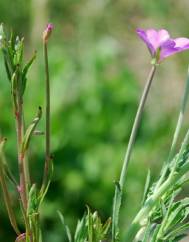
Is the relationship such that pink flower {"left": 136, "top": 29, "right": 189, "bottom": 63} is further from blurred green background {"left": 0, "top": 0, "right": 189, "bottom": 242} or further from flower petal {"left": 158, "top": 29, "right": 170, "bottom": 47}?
blurred green background {"left": 0, "top": 0, "right": 189, "bottom": 242}

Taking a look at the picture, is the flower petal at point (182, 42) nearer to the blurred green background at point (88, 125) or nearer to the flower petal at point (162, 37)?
the flower petal at point (162, 37)

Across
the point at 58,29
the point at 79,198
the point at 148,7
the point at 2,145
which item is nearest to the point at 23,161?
the point at 2,145

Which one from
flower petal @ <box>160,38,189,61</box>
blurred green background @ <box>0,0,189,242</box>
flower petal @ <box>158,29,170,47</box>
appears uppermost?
flower petal @ <box>158,29,170,47</box>

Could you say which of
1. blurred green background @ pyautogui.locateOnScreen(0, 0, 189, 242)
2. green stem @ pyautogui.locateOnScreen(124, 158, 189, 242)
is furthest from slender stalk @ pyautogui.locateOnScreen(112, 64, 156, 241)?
blurred green background @ pyautogui.locateOnScreen(0, 0, 189, 242)

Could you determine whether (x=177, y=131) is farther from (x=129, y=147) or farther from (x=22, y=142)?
(x=22, y=142)

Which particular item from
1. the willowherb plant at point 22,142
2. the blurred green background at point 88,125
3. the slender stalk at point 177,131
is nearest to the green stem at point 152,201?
the slender stalk at point 177,131

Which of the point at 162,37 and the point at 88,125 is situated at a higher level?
the point at 162,37

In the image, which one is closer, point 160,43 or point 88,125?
point 160,43

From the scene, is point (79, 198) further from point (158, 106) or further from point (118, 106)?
point (158, 106)

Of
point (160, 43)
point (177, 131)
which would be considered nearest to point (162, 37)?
point (160, 43)
